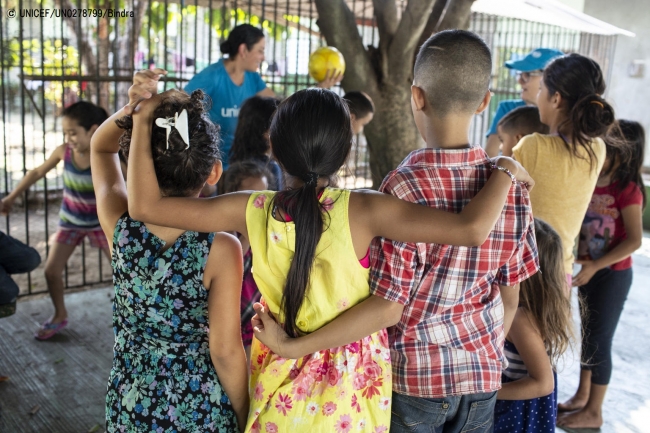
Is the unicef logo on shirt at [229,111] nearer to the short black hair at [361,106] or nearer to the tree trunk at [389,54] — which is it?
the short black hair at [361,106]

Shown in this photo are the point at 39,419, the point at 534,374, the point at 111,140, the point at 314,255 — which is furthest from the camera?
the point at 39,419

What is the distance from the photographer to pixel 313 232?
1.53 metres

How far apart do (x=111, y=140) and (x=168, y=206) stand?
384mm

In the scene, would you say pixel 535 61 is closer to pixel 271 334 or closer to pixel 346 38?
pixel 346 38

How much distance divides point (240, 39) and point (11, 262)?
2.29 meters

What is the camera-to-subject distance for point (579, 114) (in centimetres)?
267

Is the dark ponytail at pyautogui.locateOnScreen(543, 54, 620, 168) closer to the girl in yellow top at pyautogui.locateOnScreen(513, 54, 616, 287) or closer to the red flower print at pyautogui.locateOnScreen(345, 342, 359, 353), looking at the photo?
the girl in yellow top at pyautogui.locateOnScreen(513, 54, 616, 287)

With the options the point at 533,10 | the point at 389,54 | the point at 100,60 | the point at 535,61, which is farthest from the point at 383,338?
the point at 100,60

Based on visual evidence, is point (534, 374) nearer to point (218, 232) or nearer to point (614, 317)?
point (218, 232)

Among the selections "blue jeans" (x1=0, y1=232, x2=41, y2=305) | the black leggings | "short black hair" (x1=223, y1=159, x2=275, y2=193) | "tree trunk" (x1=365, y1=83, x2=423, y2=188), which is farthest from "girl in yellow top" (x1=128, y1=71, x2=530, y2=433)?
"tree trunk" (x1=365, y1=83, x2=423, y2=188)

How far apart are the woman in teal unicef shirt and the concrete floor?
152 cm

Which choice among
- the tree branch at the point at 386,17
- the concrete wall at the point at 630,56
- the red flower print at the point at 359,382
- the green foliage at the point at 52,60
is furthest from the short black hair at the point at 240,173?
the concrete wall at the point at 630,56

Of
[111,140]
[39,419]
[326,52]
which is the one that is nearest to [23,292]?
[39,419]

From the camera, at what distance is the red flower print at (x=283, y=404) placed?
158 cm
